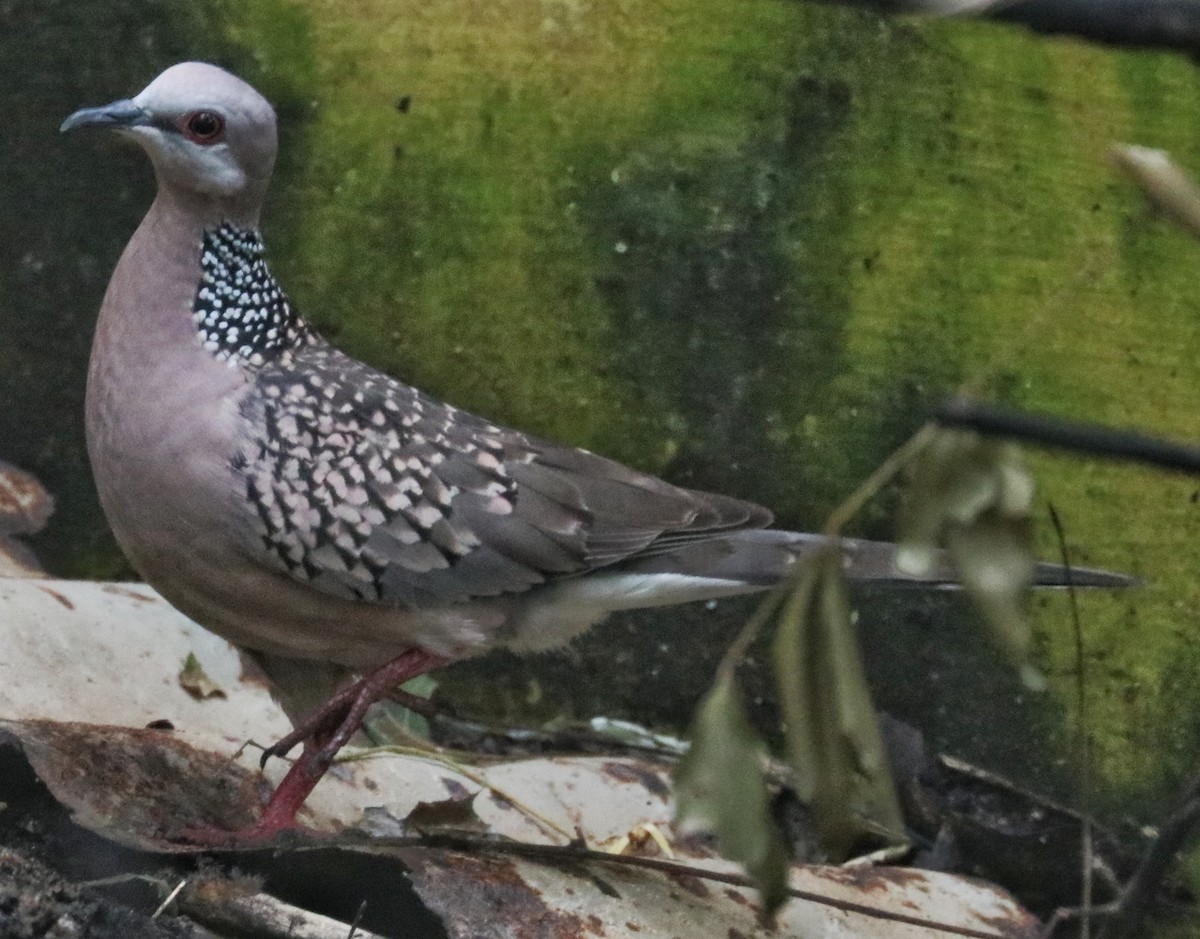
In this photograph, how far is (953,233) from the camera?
382cm

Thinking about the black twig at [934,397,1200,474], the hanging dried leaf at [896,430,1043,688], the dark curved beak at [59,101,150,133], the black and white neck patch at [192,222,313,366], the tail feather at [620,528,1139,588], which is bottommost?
the tail feather at [620,528,1139,588]

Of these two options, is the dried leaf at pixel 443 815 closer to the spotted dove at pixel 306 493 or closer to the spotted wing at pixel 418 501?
the spotted dove at pixel 306 493

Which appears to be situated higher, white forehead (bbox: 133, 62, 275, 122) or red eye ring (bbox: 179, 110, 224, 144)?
white forehead (bbox: 133, 62, 275, 122)

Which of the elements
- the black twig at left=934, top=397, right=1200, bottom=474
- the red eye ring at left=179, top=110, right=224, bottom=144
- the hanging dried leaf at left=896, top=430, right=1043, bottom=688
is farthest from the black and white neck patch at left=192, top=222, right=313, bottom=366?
the black twig at left=934, top=397, right=1200, bottom=474

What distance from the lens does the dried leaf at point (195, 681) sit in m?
3.46

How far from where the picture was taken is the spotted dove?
109 inches

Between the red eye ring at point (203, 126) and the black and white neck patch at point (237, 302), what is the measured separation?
0.19 metres

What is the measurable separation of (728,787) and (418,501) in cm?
184

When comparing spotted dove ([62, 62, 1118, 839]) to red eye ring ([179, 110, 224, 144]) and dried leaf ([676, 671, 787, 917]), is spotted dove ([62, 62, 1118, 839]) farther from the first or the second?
dried leaf ([676, 671, 787, 917])

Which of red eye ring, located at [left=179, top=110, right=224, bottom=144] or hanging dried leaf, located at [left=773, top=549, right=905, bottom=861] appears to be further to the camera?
red eye ring, located at [left=179, top=110, right=224, bottom=144]

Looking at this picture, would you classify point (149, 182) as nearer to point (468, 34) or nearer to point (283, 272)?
point (283, 272)

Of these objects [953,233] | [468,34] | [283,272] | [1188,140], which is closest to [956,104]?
[953,233]

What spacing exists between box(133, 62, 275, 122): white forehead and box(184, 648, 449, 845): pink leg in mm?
1104

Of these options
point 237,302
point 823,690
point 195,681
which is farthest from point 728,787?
point 195,681
